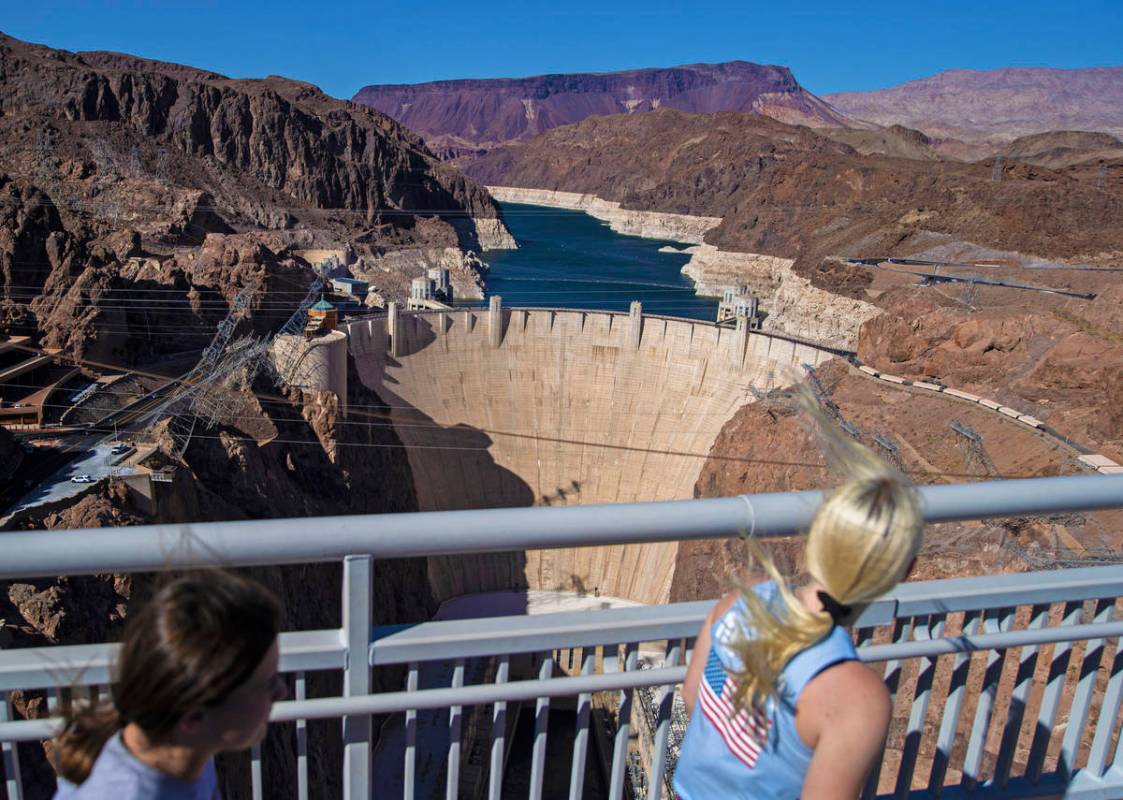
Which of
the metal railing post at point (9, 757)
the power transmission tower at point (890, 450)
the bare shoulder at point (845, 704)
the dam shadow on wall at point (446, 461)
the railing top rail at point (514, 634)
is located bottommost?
the dam shadow on wall at point (446, 461)

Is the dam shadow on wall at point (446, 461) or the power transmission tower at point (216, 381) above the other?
the power transmission tower at point (216, 381)

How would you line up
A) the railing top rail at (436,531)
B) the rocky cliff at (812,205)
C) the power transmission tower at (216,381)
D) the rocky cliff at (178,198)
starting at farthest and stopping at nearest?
the rocky cliff at (812,205)
the rocky cliff at (178,198)
the power transmission tower at (216,381)
the railing top rail at (436,531)

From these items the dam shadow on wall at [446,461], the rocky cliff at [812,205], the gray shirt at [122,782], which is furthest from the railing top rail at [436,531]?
the rocky cliff at [812,205]

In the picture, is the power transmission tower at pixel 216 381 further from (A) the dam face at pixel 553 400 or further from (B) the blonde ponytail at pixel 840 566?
(B) the blonde ponytail at pixel 840 566

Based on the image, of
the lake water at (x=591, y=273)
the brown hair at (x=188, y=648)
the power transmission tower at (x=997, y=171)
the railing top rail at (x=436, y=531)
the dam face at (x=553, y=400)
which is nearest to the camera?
→ the brown hair at (x=188, y=648)

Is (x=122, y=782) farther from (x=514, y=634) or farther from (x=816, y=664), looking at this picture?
(x=816, y=664)

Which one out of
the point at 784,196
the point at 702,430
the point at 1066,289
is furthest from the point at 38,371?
the point at 784,196

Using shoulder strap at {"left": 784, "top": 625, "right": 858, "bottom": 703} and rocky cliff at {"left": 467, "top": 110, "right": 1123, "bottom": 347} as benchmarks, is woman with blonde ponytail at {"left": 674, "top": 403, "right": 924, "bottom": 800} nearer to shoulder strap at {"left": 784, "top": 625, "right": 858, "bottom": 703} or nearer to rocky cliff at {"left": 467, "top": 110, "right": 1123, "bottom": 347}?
shoulder strap at {"left": 784, "top": 625, "right": 858, "bottom": 703}
